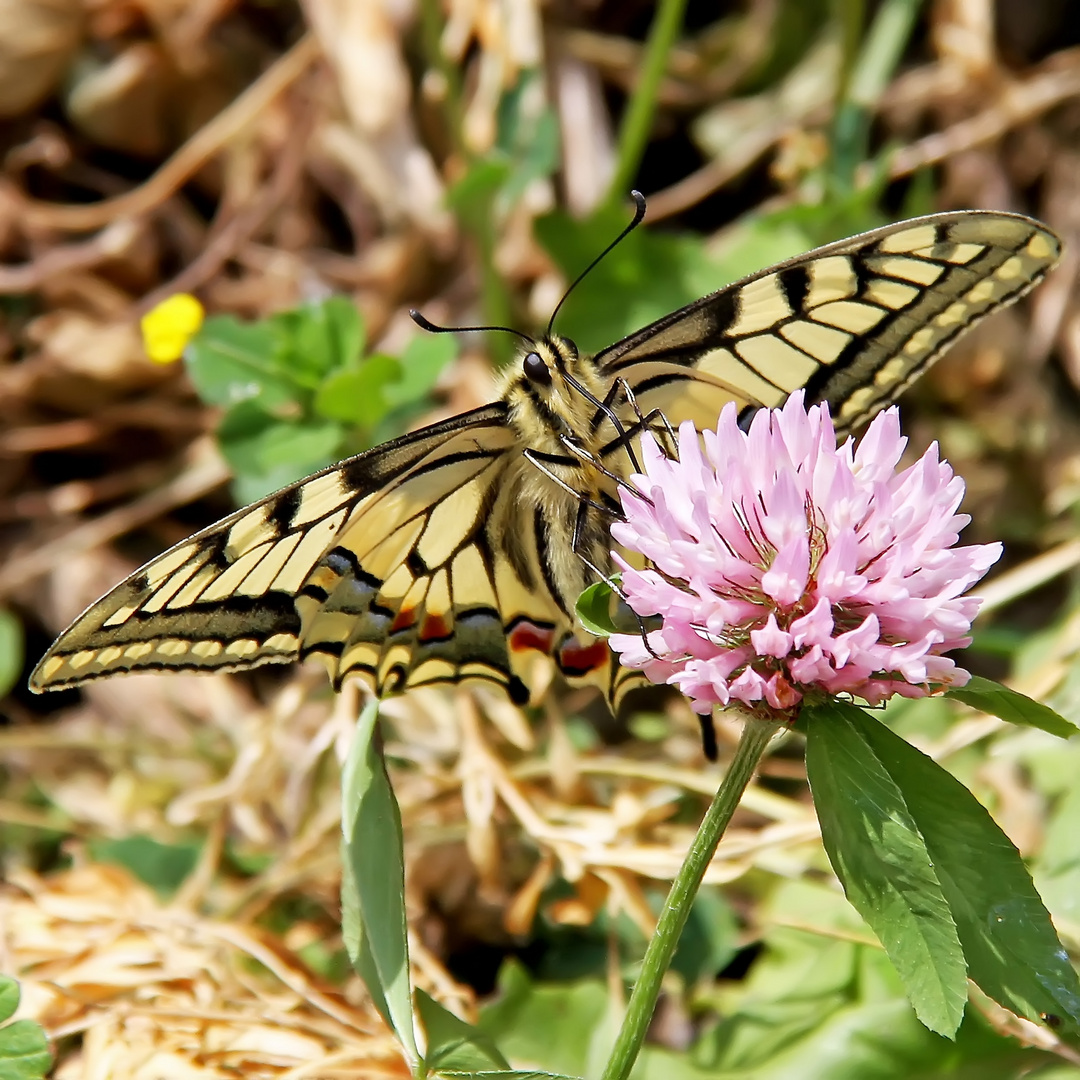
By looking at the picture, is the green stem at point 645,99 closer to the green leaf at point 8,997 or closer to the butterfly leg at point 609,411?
the butterfly leg at point 609,411

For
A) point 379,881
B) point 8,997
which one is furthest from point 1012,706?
point 8,997

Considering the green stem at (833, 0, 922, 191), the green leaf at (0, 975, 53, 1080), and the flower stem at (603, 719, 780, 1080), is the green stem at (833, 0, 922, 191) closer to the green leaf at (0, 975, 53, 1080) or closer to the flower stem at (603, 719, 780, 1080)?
the flower stem at (603, 719, 780, 1080)

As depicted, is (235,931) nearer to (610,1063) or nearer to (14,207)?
(610,1063)

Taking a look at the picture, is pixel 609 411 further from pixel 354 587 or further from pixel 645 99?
pixel 645 99

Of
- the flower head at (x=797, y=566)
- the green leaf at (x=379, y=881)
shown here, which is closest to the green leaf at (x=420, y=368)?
the green leaf at (x=379, y=881)

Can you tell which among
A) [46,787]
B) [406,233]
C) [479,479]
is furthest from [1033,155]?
[46,787]
